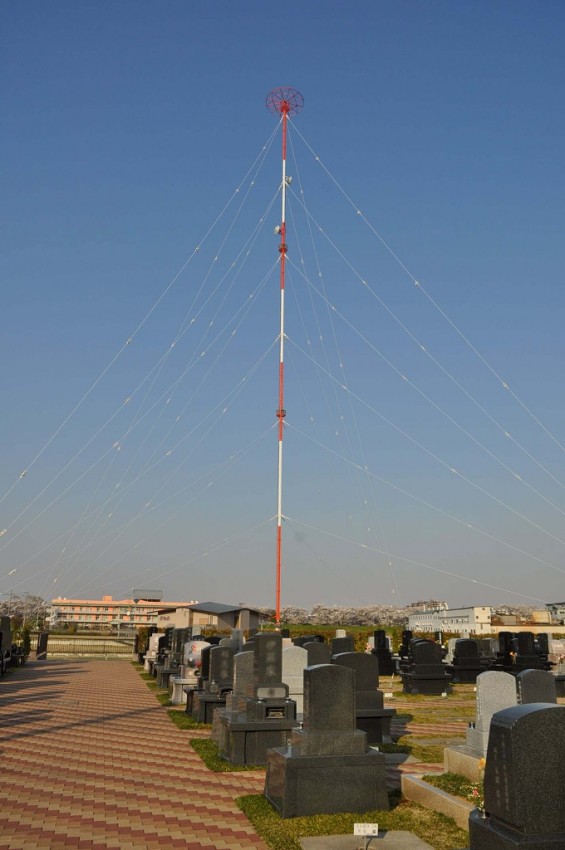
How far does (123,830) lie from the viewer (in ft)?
24.7

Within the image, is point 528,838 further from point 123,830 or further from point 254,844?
point 123,830

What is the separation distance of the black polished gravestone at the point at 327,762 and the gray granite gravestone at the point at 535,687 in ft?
7.84

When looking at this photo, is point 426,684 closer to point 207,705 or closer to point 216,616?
point 207,705

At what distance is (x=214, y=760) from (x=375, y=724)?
3447 millimetres

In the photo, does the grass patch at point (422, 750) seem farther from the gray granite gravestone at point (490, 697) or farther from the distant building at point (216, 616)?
the distant building at point (216, 616)

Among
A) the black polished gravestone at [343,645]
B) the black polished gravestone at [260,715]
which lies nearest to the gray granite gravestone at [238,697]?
the black polished gravestone at [260,715]

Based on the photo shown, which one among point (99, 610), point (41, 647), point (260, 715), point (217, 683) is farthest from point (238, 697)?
point (99, 610)

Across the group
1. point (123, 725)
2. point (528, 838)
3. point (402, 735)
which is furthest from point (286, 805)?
point (123, 725)

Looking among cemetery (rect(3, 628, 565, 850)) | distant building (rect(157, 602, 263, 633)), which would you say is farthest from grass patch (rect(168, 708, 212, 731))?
distant building (rect(157, 602, 263, 633))

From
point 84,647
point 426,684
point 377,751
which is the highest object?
point 377,751

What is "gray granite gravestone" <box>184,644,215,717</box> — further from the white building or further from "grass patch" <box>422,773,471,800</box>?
the white building

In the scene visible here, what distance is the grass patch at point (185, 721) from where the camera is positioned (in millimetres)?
15359

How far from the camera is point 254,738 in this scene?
1131 cm

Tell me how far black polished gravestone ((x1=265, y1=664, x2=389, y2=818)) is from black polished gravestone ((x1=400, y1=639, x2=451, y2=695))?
15.3m
